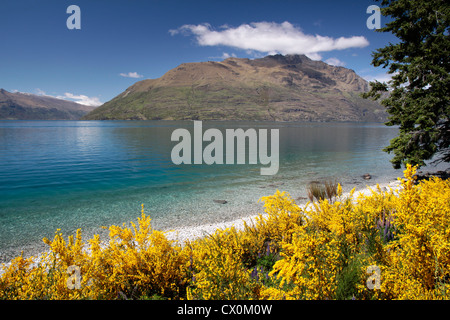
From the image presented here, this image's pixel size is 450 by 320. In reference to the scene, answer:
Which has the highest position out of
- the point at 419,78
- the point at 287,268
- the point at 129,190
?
the point at 419,78

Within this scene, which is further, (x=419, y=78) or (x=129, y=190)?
(x=129, y=190)

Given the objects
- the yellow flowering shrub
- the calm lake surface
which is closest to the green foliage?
the calm lake surface

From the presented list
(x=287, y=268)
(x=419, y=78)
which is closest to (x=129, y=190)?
(x=287, y=268)

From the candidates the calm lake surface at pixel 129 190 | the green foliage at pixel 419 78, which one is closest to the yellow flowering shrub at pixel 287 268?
the calm lake surface at pixel 129 190

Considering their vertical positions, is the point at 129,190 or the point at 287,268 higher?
the point at 287,268

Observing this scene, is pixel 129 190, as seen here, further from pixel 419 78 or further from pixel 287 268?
pixel 419 78

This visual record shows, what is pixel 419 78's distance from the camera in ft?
48.8

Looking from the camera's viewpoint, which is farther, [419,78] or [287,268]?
[419,78]

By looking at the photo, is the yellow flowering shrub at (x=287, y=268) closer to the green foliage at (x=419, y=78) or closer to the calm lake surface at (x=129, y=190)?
the calm lake surface at (x=129, y=190)

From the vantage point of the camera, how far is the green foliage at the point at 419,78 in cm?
1384

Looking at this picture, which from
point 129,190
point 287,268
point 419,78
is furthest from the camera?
point 129,190

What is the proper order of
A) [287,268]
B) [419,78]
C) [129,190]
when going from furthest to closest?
[129,190] → [419,78] → [287,268]

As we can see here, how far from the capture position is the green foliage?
45.4ft
